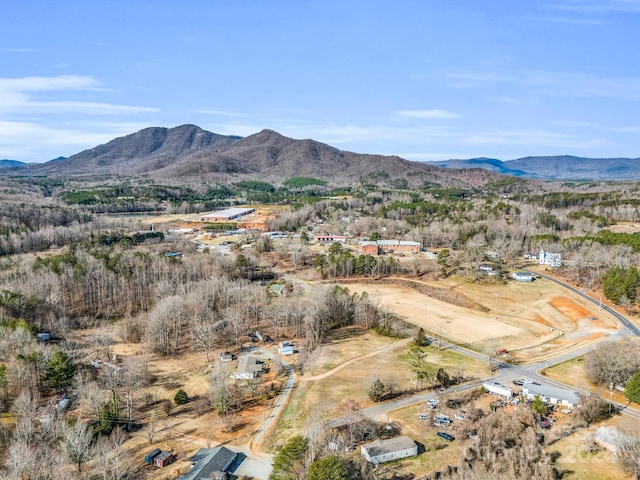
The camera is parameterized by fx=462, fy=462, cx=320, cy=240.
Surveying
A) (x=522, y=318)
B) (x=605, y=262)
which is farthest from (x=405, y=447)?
(x=605, y=262)

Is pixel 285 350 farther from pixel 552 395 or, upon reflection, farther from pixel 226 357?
pixel 552 395

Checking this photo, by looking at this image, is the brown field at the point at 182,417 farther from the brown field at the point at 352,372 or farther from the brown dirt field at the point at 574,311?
the brown dirt field at the point at 574,311

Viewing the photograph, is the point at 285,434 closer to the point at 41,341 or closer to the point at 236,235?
the point at 41,341

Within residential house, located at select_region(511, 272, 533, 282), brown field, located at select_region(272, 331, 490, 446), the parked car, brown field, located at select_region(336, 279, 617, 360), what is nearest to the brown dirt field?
brown field, located at select_region(336, 279, 617, 360)

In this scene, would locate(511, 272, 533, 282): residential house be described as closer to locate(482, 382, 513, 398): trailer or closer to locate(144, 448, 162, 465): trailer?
locate(482, 382, 513, 398): trailer

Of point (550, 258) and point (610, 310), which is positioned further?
point (550, 258)

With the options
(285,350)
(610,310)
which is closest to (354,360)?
(285,350)

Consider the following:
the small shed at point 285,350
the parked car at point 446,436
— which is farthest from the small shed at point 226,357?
the parked car at point 446,436
